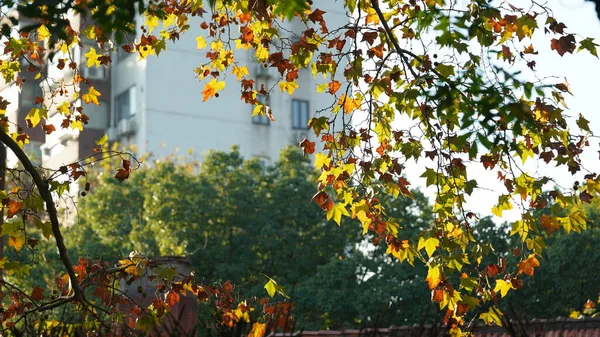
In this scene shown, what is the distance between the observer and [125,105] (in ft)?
168

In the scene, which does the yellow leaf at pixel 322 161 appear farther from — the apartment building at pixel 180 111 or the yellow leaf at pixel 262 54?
the apartment building at pixel 180 111

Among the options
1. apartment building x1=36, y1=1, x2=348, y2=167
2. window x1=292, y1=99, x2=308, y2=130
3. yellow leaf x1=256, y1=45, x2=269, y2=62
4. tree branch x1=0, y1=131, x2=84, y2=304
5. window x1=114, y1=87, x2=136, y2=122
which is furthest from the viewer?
window x1=292, y1=99, x2=308, y2=130

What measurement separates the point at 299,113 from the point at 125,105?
767 cm

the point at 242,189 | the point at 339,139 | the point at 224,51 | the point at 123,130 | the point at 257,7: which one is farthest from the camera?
the point at 123,130

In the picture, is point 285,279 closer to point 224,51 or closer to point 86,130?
point 86,130

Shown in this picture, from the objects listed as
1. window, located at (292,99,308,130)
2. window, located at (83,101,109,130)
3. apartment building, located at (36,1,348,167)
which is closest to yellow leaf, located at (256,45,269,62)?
apartment building, located at (36,1,348,167)

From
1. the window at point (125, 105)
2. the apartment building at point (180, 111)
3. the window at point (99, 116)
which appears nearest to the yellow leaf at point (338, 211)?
the apartment building at point (180, 111)

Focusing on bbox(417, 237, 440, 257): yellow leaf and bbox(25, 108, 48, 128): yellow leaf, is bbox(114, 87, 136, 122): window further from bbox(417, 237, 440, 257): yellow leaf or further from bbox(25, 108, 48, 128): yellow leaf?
bbox(417, 237, 440, 257): yellow leaf

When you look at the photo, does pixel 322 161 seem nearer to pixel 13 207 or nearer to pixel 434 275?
pixel 434 275

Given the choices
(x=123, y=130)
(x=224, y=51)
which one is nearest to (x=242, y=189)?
(x=123, y=130)

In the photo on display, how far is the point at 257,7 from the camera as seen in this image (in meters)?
9.84

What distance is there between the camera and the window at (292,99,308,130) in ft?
173

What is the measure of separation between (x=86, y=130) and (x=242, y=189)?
18170 mm

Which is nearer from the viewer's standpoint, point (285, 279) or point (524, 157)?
point (524, 157)
